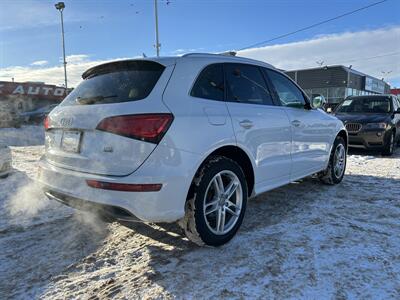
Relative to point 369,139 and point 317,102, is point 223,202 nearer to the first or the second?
point 317,102

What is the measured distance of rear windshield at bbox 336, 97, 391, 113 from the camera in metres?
10.0

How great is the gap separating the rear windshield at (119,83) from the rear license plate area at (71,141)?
30 cm

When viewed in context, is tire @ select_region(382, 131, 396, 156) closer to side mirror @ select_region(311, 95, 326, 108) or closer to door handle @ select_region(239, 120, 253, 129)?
side mirror @ select_region(311, 95, 326, 108)

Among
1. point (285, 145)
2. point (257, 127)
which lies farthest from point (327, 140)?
point (257, 127)

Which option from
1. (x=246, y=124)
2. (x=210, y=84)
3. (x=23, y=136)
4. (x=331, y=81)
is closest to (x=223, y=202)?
(x=246, y=124)

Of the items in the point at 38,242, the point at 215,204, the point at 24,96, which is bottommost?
the point at 38,242

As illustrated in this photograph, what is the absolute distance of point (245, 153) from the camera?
3576mm

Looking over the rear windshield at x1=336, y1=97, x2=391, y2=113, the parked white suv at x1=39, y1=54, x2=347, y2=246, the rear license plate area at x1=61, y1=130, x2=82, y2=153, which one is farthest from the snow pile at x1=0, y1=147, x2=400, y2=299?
the rear windshield at x1=336, y1=97, x2=391, y2=113

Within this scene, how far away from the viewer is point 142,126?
2.78m

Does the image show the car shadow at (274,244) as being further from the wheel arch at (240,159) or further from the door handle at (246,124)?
the door handle at (246,124)

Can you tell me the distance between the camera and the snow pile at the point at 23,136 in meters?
13.9

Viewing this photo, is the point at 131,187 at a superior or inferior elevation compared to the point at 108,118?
inferior

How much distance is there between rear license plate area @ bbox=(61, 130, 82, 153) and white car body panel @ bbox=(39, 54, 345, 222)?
0.05 m

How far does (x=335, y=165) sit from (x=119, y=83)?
3.92m
